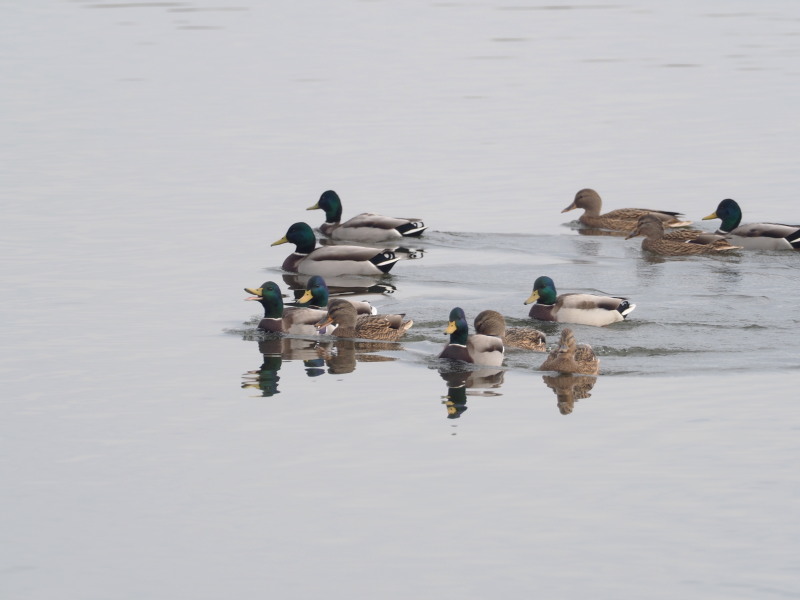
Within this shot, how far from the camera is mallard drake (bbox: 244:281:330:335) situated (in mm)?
17541

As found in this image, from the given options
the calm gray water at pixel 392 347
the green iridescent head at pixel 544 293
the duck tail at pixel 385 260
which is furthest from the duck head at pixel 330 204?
the green iridescent head at pixel 544 293

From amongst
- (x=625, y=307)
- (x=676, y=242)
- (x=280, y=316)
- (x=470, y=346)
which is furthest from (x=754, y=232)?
(x=470, y=346)

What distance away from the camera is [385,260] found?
70.4 ft

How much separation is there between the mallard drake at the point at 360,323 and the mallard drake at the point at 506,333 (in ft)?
3.30

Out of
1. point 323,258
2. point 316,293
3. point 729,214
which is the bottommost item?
point 316,293

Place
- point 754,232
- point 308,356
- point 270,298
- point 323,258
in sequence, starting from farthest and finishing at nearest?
point 754,232 → point 323,258 → point 270,298 → point 308,356

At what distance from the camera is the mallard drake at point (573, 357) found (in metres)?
15.2

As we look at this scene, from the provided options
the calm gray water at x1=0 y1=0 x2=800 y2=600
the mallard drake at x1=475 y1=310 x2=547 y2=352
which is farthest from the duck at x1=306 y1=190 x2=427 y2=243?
the mallard drake at x1=475 y1=310 x2=547 y2=352

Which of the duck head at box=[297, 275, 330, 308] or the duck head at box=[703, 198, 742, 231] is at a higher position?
the duck head at box=[703, 198, 742, 231]

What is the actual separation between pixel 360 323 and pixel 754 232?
7.56 m

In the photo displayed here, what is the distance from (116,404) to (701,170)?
15.7m

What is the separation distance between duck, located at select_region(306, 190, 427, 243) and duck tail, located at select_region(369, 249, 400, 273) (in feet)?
5.10

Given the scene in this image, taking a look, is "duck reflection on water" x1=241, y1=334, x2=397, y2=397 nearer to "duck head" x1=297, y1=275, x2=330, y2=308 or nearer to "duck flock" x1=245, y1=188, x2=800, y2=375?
"duck flock" x1=245, y1=188, x2=800, y2=375

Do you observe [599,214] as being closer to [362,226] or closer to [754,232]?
[754,232]
